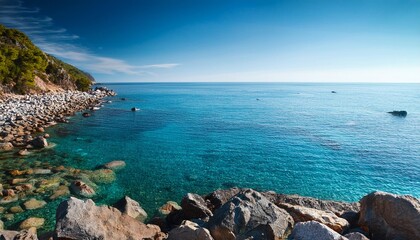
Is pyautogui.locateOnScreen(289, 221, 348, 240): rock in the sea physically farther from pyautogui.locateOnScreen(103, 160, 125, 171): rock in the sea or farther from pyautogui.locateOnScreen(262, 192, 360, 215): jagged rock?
pyautogui.locateOnScreen(103, 160, 125, 171): rock in the sea

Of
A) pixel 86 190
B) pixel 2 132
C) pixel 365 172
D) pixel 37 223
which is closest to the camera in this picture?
pixel 37 223

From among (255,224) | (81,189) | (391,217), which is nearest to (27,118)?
(81,189)

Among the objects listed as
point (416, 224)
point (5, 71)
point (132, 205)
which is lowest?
point (132, 205)

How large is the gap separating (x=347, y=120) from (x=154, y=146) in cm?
5596

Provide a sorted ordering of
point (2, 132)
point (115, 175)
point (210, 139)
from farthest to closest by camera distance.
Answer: point (210, 139) < point (2, 132) < point (115, 175)

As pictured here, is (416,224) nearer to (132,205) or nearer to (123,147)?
(132,205)

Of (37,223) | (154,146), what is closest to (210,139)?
(154,146)

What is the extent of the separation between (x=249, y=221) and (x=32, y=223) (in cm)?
1631

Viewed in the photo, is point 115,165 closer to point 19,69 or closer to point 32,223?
point 32,223

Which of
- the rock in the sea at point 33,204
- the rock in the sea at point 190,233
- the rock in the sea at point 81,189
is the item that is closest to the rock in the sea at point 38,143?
the rock in the sea at point 81,189

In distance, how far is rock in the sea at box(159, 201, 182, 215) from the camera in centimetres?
2121

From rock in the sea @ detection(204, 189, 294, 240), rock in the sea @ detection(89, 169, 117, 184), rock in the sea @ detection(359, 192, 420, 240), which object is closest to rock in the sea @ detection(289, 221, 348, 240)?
rock in the sea @ detection(204, 189, 294, 240)

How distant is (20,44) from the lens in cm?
9712

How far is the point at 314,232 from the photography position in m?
12.2
